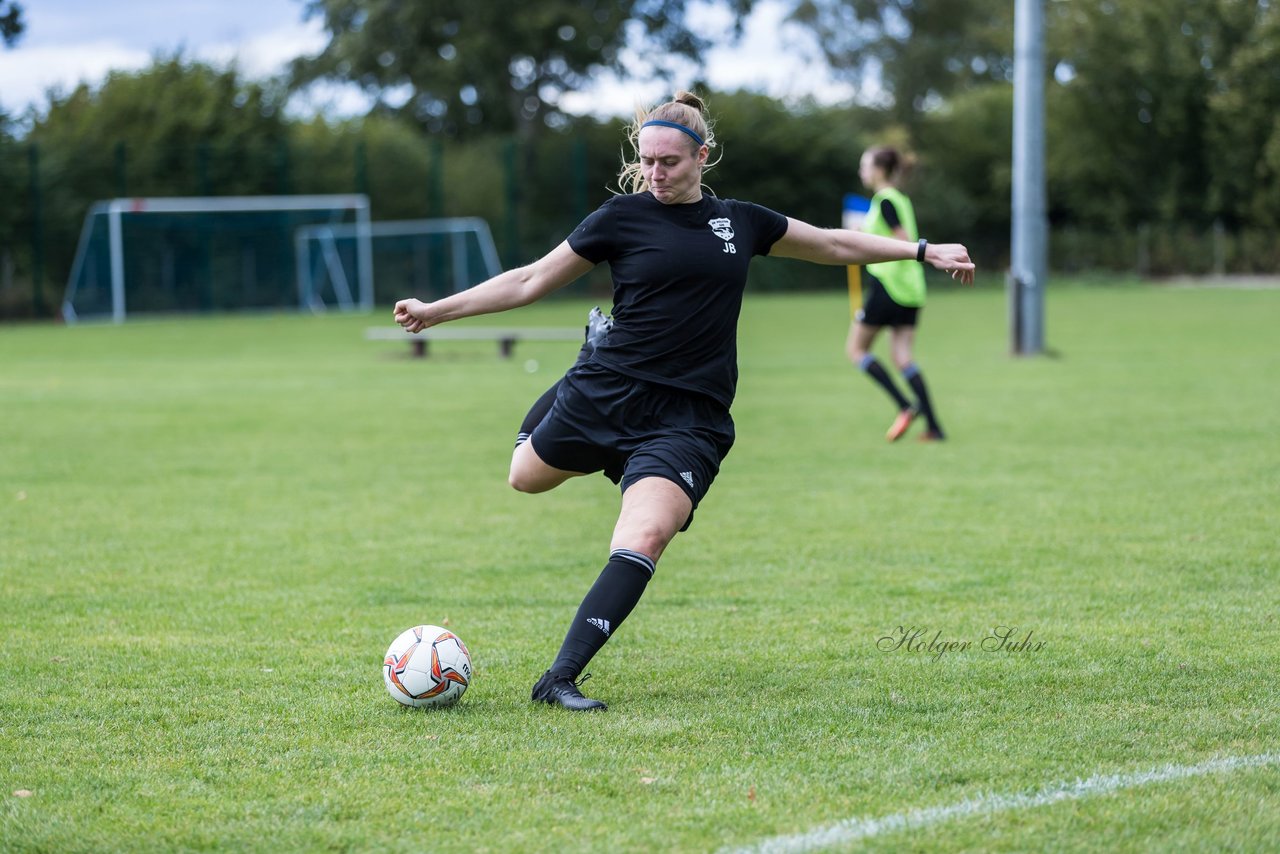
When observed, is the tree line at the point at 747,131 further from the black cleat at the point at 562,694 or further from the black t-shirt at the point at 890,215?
the black cleat at the point at 562,694

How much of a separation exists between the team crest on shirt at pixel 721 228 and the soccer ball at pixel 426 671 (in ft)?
5.06

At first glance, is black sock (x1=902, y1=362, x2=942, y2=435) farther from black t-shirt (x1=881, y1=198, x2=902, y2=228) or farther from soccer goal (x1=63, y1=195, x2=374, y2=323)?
soccer goal (x1=63, y1=195, x2=374, y2=323)

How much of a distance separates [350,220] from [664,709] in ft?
110

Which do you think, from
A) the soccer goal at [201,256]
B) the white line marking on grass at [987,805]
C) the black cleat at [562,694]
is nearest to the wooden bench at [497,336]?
the soccer goal at [201,256]

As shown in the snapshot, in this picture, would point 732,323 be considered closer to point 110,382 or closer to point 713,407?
point 713,407

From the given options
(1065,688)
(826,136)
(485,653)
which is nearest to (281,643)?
(485,653)

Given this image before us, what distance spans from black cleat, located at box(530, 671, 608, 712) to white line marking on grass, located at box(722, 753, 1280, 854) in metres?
1.16

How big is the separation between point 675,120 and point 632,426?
976 millimetres

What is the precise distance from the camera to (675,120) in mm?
4793

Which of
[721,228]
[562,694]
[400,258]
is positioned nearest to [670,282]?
[721,228]

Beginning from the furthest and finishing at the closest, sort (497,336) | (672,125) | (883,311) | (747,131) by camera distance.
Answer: (747,131) < (497,336) < (883,311) < (672,125)

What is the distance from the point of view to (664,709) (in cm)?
457

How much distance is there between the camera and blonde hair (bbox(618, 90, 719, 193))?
15.8 feet

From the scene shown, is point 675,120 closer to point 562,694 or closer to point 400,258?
point 562,694
